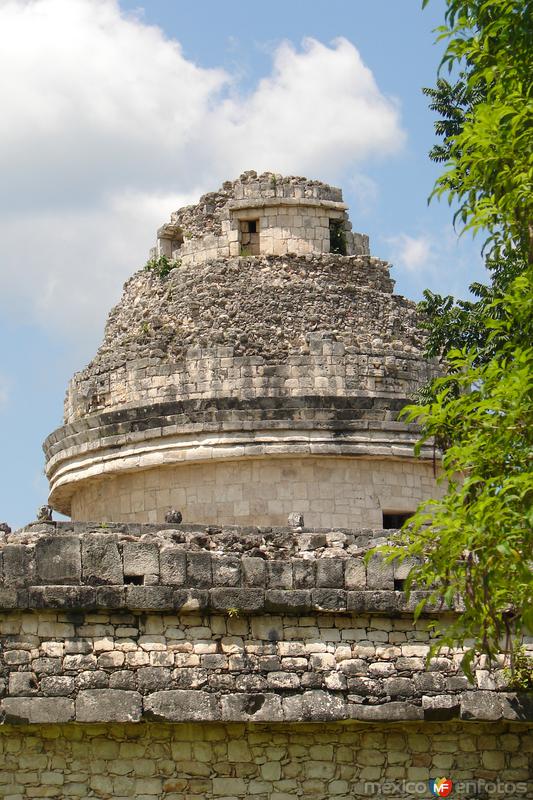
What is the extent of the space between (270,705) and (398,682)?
3.77 ft

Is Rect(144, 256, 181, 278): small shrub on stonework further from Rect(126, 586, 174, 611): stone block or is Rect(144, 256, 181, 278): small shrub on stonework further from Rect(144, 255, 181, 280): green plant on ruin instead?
Rect(126, 586, 174, 611): stone block

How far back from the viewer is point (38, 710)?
11.9 m

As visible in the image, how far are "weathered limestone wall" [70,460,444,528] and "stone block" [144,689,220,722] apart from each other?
763 centimetres

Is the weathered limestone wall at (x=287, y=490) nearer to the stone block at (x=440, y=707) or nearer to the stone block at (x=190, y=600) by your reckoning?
the stone block at (x=440, y=707)

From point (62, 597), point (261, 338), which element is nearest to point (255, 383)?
point (261, 338)

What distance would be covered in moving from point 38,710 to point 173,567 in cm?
160

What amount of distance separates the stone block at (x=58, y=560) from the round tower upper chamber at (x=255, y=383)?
25.3 feet

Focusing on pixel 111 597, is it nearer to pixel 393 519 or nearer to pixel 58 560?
pixel 58 560

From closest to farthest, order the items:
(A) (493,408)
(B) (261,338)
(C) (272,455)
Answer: (A) (493,408), (C) (272,455), (B) (261,338)

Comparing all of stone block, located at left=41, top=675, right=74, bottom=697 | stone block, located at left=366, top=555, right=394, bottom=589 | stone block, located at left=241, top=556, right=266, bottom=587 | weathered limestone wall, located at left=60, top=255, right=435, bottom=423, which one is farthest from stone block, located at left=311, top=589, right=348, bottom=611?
weathered limestone wall, located at left=60, top=255, right=435, bottom=423

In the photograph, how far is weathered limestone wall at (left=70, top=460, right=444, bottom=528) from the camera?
1992cm

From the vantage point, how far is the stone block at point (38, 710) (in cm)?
1184

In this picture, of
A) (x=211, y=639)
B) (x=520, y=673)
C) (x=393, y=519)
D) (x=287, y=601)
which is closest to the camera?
(x=211, y=639)

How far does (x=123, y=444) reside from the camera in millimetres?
20734
